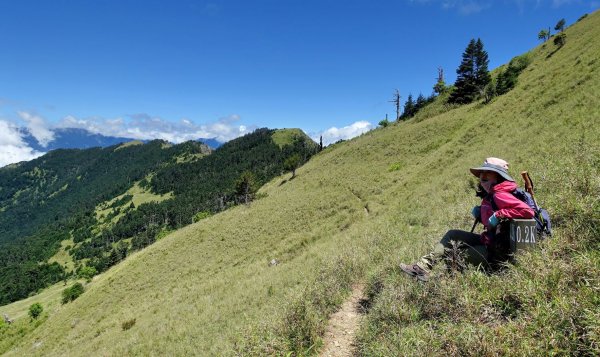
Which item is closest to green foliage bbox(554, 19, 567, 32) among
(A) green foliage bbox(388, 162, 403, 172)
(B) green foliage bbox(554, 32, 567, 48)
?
(B) green foliage bbox(554, 32, 567, 48)

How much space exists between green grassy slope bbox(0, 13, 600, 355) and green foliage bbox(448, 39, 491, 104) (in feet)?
53.8

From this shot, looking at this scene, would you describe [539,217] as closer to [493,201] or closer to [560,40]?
[493,201]

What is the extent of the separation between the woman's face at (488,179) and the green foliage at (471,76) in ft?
196

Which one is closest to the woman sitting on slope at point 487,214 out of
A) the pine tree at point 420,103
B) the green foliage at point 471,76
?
the green foliage at point 471,76

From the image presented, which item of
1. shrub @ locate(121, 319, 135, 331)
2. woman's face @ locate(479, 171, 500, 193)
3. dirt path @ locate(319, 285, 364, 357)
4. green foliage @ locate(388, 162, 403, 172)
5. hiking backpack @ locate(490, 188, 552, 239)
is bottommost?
→ shrub @ locate(121, 319, 135, 331)

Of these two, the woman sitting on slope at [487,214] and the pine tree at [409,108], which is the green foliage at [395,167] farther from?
the pine tree at [409,108]

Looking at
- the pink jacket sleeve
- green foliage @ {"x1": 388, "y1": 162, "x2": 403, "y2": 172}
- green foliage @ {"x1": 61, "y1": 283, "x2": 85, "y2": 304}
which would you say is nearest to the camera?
the pink jacket sleeve

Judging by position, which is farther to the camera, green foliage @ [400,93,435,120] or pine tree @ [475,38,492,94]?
green foliage @ [400,93,435,120]

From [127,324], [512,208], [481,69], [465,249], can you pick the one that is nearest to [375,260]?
[465,249]

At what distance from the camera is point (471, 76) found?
59.7 m

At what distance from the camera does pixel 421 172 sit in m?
27.4

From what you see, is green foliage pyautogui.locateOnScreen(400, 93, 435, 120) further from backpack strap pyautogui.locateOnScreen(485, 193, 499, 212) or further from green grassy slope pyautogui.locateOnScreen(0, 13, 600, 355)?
backpack strap pyautogui.locateOnScreen(485, 193, 499, 212)

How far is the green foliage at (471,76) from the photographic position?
188ft

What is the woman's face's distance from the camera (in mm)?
5676
